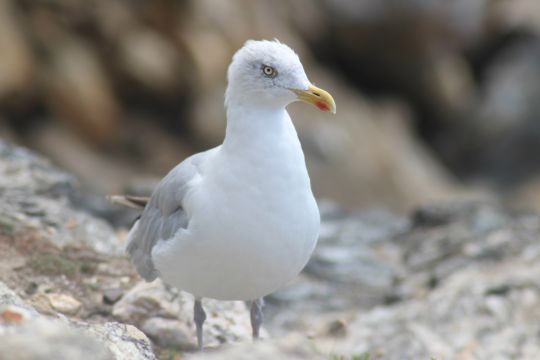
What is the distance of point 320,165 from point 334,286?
736cm

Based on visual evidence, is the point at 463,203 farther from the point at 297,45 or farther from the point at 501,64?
the point at 501,64

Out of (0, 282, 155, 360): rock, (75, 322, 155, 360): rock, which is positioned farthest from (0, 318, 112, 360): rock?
(75, 322, 155, 360): rock

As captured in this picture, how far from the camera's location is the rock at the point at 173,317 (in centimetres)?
532

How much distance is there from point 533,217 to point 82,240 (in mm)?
3972

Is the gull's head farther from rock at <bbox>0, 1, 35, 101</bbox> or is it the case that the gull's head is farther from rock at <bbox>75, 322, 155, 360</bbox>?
rock at <bbox>0, 1, 35, 101</bbox>

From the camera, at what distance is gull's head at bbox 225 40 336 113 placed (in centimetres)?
452

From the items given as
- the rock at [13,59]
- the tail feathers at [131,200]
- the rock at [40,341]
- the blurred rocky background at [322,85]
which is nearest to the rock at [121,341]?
the rock at [40,341]

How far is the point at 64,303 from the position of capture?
530cm

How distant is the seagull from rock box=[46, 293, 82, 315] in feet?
2.68

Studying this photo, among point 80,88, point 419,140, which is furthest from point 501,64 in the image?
point 80,88

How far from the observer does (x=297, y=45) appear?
58.7 feet

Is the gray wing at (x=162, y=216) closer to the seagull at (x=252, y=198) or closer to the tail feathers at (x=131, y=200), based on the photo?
the seagull at (x=252, y=198)

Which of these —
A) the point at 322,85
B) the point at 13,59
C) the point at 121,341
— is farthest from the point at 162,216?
the point at 322,85

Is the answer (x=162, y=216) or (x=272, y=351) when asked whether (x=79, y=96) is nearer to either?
(x=162, y=216)
